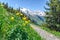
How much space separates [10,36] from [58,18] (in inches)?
1946

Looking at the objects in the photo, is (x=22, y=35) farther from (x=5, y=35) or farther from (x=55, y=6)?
(x=55, y=6)

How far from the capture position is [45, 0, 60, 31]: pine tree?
2380 inches

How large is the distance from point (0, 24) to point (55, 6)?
172 feet

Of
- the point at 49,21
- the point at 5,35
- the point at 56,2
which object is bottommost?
the point at 49,21

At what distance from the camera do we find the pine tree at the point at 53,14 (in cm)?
6044

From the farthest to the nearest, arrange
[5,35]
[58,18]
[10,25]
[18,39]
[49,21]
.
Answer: [49,21]
[58,18]
[10,25]
[5,35]
[18,39]

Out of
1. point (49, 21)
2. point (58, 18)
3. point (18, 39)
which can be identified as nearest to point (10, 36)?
point (18, 39)

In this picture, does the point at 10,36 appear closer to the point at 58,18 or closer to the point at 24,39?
the point at 24,39

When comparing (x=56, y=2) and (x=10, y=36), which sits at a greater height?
(x=10, y=36)

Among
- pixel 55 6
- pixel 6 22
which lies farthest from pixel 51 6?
pixel 6 22

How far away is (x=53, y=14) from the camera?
63.2m

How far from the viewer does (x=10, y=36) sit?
11.2 meters

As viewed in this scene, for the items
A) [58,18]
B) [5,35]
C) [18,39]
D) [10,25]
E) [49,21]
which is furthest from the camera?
[49,21]

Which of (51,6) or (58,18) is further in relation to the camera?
(51,6)
